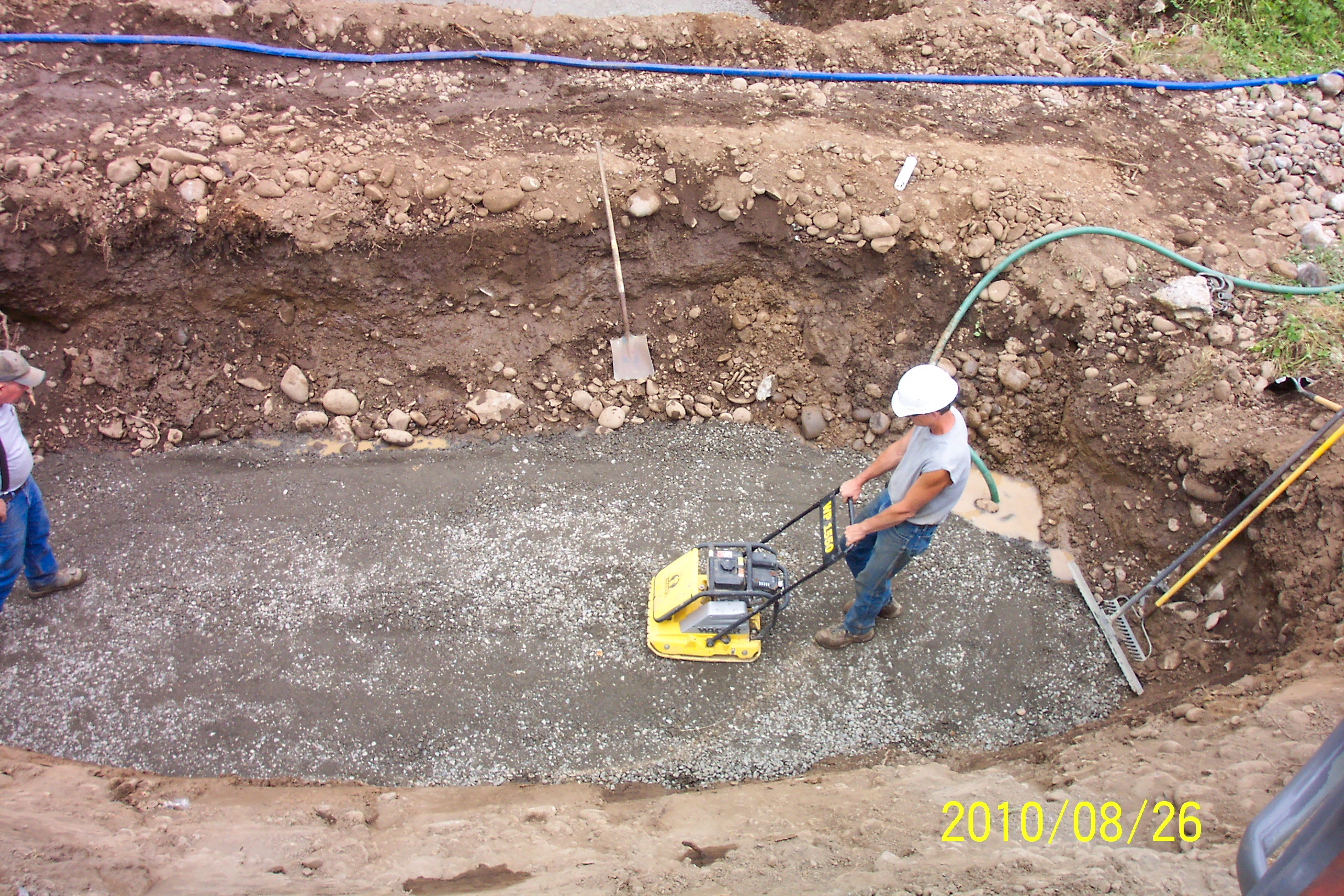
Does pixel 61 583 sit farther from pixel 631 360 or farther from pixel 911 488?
pixel 911 488

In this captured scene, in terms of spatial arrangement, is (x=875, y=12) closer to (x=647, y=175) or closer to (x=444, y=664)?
(x=647, y=175)

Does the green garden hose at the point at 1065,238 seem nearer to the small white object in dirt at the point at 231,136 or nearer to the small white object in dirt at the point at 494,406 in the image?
the small white object in dirt at the point at 494,406

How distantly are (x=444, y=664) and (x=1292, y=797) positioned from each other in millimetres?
4107

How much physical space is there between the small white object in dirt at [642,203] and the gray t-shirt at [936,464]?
3029mm

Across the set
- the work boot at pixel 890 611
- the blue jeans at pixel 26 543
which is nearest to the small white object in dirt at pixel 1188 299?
the work boot at pixel 890 611

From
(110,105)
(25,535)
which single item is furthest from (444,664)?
(110,105)

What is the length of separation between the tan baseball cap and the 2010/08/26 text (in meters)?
5.27

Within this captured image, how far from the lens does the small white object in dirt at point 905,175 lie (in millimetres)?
6164

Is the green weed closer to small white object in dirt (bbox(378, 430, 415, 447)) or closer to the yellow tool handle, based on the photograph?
the yellow tool handle

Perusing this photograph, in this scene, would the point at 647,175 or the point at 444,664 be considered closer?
the point at 444,664

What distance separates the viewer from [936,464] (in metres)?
3.84

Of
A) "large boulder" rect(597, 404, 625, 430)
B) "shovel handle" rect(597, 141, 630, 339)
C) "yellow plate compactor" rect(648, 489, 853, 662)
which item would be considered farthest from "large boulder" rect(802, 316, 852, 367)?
"yellow plate compactor" rect(648, 489, 853, 662)

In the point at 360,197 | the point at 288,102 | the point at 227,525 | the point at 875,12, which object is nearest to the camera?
the point at 227,525

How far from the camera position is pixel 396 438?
19.3 ft
